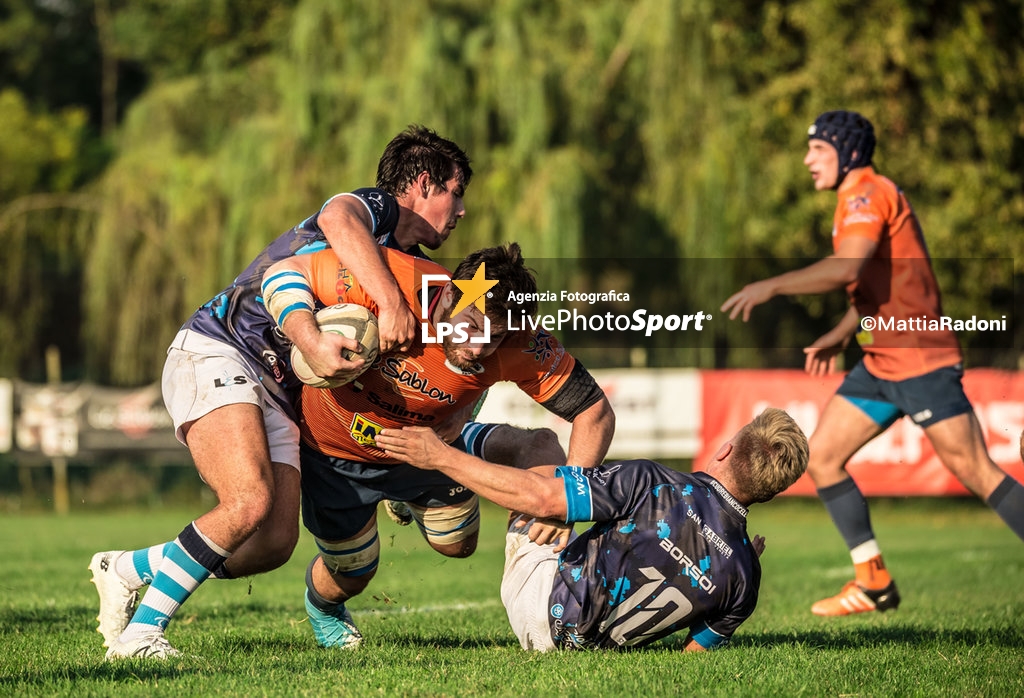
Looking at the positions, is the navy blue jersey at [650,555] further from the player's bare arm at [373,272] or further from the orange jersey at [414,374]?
the player's bare arm at [373,272]

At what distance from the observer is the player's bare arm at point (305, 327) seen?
4.63m

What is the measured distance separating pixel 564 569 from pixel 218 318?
193 cm

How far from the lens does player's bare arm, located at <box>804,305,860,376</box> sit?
24.3 feet

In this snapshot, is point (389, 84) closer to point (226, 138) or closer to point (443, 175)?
point (226, 138)

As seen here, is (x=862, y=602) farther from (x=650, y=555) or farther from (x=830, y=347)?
(x=650, y=555)

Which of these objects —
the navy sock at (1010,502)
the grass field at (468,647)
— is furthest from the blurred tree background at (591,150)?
the navy sock at (1010,502)

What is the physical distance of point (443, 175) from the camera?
18.6 ft

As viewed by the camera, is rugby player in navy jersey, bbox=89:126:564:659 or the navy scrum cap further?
the navy scrum cap

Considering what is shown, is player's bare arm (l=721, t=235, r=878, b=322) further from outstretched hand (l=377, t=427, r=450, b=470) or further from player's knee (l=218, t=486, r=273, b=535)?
player's knee (l=218, t=486, r=273, b=535)

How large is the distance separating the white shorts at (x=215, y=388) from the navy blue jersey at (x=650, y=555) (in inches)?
50.9

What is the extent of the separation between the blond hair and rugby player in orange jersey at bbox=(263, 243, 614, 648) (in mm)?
651

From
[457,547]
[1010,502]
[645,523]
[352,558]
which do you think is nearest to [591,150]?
[1010,502]

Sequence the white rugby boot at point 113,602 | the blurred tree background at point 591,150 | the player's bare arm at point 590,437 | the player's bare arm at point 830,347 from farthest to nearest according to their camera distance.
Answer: the blurred tree background at point 591,150 → the player's bare arm at point 830,347 → the player's bare arm at point 590,437 → the white rugby boot at point 113,602

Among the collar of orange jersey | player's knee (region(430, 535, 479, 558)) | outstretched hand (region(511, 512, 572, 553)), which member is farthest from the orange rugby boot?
outstretched hand (region(511, 512, 572, 553))
